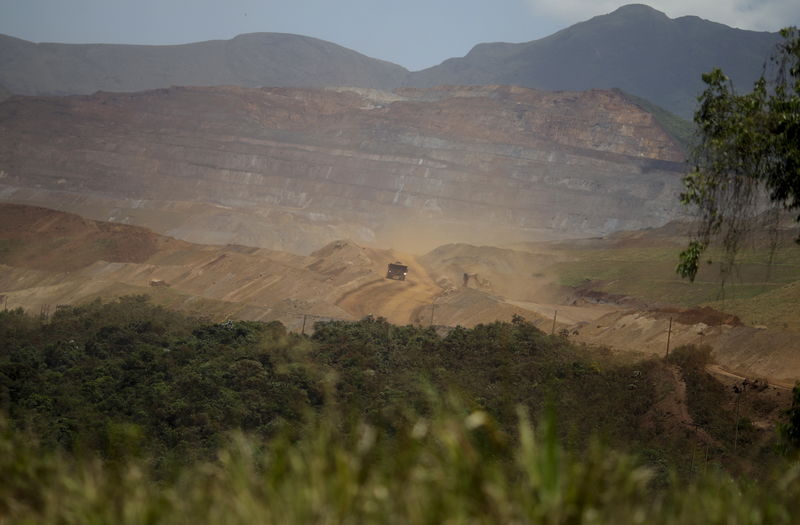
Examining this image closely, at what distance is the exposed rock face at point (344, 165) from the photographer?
112062 mm

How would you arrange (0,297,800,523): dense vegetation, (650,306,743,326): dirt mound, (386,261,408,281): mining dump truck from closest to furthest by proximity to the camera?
(0,297,800,523): dense vegetation
(650,306,743,326): dirt mound
(386,261,408,281): mining dump truck

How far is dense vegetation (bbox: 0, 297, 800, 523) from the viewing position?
421cm

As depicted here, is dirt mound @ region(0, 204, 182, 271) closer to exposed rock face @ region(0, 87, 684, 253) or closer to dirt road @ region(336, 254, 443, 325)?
exposed rock face @ region(0, 87, 684, 253)

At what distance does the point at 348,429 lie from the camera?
56.8 feet

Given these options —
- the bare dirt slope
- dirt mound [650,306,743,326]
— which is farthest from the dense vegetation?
dirt mound [650,306,743,326]

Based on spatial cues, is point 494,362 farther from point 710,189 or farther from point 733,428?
point 710,189

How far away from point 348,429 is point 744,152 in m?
9.32

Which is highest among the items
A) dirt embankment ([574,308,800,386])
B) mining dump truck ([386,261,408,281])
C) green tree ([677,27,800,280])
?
green tree ([677,27,800,280])

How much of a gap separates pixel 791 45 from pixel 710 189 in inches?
88.7

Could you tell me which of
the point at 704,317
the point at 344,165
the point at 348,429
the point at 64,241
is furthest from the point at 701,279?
the point at 344,165

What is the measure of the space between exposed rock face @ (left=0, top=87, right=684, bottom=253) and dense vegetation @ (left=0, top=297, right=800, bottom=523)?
61291 millimetres

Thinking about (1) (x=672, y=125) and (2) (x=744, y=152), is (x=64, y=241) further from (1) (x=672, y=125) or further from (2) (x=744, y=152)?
(1) (x=672, y=125)

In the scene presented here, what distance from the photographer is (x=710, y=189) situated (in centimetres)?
1191

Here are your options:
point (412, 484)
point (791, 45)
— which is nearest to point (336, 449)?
point (412, 484)
